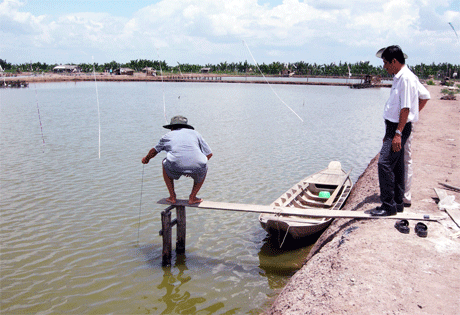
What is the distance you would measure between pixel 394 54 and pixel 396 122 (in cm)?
100

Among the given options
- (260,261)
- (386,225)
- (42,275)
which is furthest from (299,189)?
(42,275)

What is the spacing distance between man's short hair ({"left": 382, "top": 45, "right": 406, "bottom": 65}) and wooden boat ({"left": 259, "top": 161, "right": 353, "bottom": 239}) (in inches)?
130

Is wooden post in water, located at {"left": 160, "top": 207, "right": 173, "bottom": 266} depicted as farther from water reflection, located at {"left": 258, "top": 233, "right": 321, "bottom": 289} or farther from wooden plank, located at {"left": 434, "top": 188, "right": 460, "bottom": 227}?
wooden plank, located at {"left": 434, "top": 188, "right": 460, "bottom": 227}

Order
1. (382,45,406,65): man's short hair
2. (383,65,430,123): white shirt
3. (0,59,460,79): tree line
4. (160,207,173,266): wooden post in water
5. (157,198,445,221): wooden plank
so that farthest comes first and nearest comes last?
(0,59,460,79): tree line < (160,207,173,266): wooden post in water < (157,198,445,221): wooden plank < (382,45,406,65): man's short hair < (383,65,430,123): white shirt

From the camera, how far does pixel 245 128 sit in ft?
76.6

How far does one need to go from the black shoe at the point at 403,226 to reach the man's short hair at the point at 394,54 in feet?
7.74

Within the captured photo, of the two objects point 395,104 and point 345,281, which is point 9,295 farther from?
point 395,104

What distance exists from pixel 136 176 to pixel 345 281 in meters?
8.87

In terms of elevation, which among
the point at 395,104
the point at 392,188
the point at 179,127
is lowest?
the point at 392,188

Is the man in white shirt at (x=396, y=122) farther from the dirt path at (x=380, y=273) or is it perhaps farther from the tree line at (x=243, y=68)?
the tree line at (x=243, y=68)

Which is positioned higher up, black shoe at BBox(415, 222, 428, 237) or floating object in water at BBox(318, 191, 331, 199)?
black shoe at BBox(415, 222, 428, 237)

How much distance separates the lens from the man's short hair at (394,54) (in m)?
5.54

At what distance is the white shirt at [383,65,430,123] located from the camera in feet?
17.4

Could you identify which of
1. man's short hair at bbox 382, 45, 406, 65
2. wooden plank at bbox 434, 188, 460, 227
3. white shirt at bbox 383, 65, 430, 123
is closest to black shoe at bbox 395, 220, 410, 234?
wooden plank at bbox 434, 188, 460, 227
